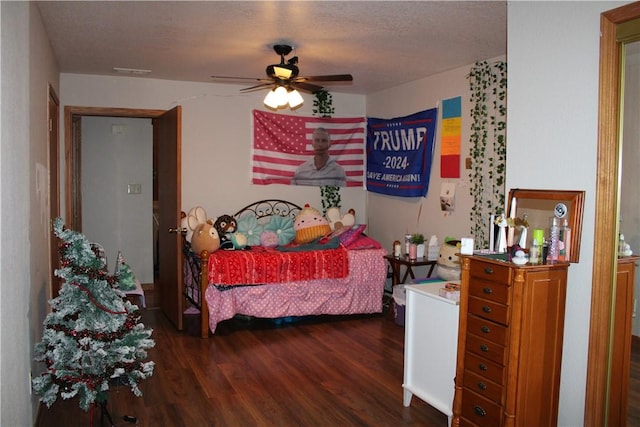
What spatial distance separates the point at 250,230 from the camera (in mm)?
5371

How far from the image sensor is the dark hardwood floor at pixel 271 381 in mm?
3154

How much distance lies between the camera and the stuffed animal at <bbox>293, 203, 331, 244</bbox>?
5.51m

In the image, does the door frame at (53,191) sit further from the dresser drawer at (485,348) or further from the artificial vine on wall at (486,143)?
the artificial vine on wall at (486,143)

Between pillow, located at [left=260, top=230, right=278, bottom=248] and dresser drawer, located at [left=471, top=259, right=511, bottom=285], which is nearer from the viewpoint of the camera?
dresser drawer, located at [left=471, top=259, right=511, bottom=285]

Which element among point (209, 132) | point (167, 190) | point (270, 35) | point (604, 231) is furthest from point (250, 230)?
point (604, 231)

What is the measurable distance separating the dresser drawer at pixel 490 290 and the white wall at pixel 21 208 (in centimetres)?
201

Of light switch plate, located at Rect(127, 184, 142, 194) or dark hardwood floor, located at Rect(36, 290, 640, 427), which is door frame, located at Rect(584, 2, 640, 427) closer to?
dark hardwood floor, located at Rect(36, 290, 640, 427)

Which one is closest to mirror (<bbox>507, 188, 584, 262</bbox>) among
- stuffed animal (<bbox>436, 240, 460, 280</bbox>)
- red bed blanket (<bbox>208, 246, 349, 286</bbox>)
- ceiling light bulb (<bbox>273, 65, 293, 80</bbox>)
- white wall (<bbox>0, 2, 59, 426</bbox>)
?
stuffed animal (<bbox>436, 240, 460, 280</bbox>)

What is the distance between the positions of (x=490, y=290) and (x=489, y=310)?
0.31 ft

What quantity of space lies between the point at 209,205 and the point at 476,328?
→ 3.92 meters

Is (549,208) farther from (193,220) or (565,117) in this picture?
(193,220)

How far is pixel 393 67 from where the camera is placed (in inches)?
196

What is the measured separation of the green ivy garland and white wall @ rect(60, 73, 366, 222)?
1.94ft

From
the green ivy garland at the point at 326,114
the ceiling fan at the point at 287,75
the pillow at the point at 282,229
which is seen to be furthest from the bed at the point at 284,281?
the ceiling fan at the point at 287,75
